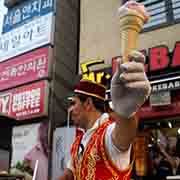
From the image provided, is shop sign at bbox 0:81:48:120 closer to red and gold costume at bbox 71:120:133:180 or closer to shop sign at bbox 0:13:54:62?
shop sign at bbox 0:13:54:62

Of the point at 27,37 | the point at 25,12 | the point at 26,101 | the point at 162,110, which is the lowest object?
the point at 162,110

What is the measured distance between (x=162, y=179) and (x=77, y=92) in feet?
16.5

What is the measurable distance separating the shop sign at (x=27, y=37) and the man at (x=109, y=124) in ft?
27.2

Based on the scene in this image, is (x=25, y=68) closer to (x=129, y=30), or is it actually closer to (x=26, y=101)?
(x=26, y=101)

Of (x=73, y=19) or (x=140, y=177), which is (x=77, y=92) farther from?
(x=73, y=19)

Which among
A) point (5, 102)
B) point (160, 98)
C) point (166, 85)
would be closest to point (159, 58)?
point (166, 85)

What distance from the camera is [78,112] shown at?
8.03 feet

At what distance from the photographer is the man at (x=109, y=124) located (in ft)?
4.58

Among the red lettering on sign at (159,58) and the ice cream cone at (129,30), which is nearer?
the ice cream cone at (129,30)

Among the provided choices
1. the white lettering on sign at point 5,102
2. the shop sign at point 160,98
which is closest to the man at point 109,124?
the shop sign at point 160,98

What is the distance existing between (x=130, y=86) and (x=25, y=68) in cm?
994

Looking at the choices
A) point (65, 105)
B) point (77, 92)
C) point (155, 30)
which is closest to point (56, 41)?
point (65, 105)

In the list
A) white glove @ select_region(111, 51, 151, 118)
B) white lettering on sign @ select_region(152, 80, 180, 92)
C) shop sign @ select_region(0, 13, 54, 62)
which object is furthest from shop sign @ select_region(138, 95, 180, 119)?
white glove @ select_region(111, 51, 151, 118)

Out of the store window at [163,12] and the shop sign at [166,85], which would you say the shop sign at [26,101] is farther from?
the shop sign at [166,85]
